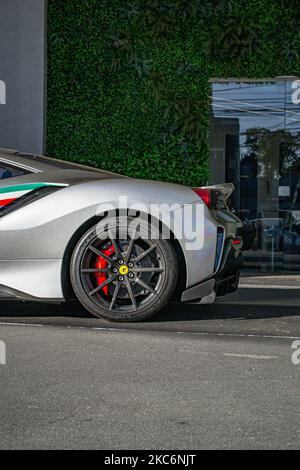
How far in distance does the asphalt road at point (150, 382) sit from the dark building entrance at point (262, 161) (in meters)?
5.68

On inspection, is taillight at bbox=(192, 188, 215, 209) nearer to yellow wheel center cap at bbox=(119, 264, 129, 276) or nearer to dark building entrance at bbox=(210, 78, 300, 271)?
yellow wheel center cap at bbox=(119, 264, 129, 276)

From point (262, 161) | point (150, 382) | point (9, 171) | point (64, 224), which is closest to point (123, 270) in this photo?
point (64, 224)

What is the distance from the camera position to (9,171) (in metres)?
6.25

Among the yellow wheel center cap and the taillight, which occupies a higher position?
the taillight

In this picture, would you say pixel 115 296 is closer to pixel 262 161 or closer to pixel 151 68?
pixel 151 68

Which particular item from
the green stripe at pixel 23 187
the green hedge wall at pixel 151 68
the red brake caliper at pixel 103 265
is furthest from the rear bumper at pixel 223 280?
the green hedge wall at pixel 151 68

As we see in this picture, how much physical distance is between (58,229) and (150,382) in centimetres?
203

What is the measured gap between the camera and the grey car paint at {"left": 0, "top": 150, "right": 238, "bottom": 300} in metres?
6.02

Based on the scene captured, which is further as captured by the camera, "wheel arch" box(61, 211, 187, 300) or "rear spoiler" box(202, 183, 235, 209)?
"rear spoiler" box(202, 183, 235, 209)

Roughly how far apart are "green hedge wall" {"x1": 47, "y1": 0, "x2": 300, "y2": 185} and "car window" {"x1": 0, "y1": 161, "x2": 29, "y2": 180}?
5943 millimetres

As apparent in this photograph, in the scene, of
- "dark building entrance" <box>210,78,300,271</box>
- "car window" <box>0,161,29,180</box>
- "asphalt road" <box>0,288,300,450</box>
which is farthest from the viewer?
"dark building entrance" <box>210,78,300,271</box>

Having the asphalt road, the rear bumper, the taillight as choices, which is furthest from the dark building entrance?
the taillight

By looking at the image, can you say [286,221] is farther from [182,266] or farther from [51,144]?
[182,266]

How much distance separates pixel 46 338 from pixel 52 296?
0.59 m
